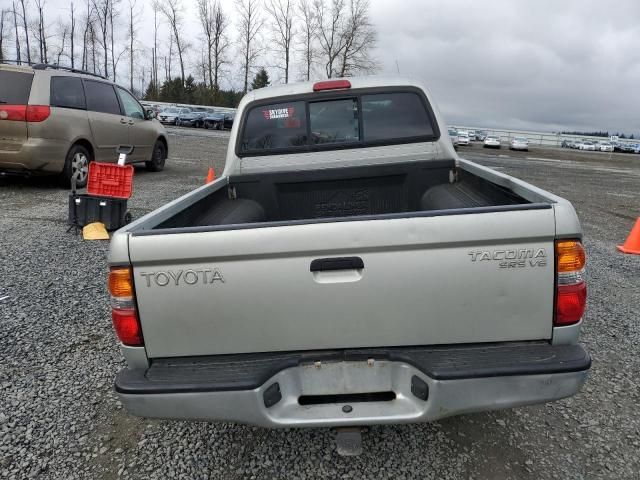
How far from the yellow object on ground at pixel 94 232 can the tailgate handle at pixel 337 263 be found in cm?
507

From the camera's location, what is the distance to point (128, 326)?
6.36 ft

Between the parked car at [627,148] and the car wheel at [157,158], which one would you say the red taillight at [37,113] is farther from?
the parked car at [627,148]

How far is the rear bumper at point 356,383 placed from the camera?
1.82 meters

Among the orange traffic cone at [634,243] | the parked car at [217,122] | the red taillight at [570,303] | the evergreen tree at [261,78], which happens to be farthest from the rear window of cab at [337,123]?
the evergreen tree at [261,78]

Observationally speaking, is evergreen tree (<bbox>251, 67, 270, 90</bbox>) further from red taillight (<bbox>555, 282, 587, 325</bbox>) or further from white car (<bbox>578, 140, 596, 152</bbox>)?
red taillight (<bbox>555, 282, 587, 325</bbox>)

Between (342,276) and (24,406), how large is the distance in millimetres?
2289

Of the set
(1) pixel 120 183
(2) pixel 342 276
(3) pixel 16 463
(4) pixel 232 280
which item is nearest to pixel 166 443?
(3) pixel 16 463

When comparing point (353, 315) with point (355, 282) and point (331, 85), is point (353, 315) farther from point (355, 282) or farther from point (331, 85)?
point (331, 85)

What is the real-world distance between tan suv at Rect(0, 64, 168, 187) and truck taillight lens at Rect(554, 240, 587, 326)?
26.7 feet

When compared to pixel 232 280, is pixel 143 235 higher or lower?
higher

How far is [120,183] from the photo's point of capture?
19.8 ft

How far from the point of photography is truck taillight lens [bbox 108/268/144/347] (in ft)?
6.14

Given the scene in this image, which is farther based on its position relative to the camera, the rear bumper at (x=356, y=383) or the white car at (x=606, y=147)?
the white car at (x=606, y=147)

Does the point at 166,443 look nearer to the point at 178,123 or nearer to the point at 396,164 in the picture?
the point at 396,164
